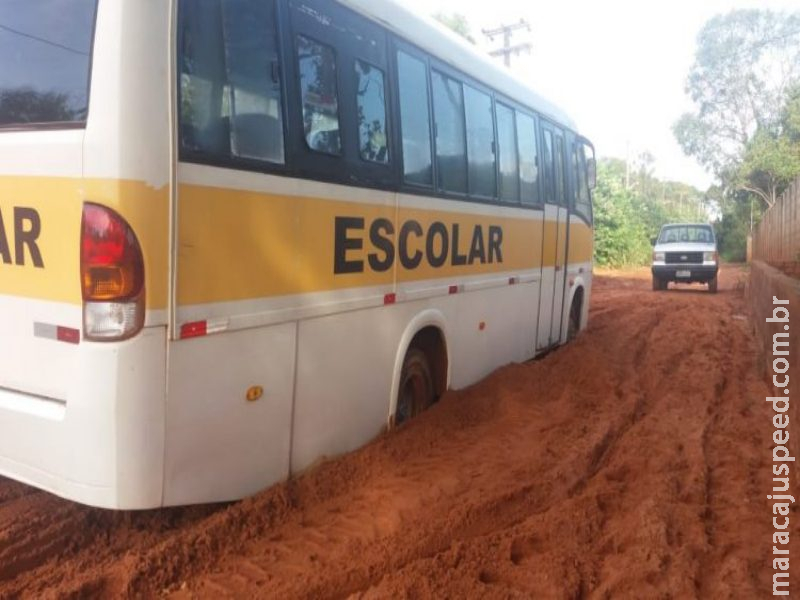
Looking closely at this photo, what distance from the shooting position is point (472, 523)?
3.90 meters

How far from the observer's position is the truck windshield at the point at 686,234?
22.3 meters

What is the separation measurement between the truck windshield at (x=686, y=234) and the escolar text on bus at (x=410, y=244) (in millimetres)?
17820

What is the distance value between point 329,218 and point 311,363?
33.4 inches

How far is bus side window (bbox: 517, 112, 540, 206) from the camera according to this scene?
731 cm

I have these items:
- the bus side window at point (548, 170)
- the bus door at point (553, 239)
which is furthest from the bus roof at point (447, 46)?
the bus door at point (553, 239)

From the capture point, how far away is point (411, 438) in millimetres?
4969

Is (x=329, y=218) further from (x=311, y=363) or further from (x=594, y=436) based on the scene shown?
(x=594, y=436)

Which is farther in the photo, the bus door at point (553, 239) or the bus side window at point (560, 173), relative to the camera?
the bus side window at point (560, 173)

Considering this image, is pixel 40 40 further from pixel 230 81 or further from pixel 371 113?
pixel 371 113

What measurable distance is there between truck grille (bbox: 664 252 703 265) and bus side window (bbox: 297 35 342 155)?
19742mm

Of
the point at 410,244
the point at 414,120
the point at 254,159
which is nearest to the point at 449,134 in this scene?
the point at 414,120

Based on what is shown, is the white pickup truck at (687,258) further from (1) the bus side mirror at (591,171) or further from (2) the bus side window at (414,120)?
(2) the bus side window at (414,120)

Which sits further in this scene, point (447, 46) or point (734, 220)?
point (734, 220)

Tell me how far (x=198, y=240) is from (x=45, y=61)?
1096 millimetres
